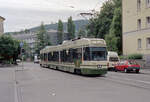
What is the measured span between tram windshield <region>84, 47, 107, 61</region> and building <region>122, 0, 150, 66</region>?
17.4 meters

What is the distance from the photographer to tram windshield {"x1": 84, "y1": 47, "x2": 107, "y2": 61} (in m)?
22.2

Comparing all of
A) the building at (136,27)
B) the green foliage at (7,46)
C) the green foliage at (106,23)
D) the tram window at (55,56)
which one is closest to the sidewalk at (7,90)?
the tram window at (55,56)

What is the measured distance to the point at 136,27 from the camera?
141ft

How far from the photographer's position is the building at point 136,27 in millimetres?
39875

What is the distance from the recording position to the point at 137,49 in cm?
4244

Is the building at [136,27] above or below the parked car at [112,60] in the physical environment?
above

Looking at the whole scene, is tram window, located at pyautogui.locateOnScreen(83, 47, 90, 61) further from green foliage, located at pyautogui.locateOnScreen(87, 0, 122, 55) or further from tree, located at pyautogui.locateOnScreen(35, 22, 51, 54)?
tree, located at pyautogui.locateOnScreen(35, 22, 51, 54)

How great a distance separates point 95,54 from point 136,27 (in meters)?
22.6

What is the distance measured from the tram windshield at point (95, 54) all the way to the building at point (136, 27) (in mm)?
17365

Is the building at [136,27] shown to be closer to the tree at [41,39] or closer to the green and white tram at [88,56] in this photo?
the green and white tram at [88,56]

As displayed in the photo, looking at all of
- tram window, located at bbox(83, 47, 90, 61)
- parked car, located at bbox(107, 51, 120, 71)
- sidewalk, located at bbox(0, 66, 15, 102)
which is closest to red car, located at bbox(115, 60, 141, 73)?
parked car, located at bbox(107, 51, 120, 71)

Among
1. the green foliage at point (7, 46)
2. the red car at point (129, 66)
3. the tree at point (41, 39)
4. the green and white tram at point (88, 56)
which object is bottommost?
the red car at point (129, 66)

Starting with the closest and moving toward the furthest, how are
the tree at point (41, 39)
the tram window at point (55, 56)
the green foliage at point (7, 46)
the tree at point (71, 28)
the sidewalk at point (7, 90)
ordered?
1. the sidewalk at point (7, 90)
2. the tram window at point (55, 56)
3. the green foliage at point (7, 46)
4. the tree at point (41, 39)
5. the tree at point (71, 28)

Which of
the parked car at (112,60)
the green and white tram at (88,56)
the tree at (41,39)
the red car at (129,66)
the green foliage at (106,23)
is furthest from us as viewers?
the tree at (41,39)
